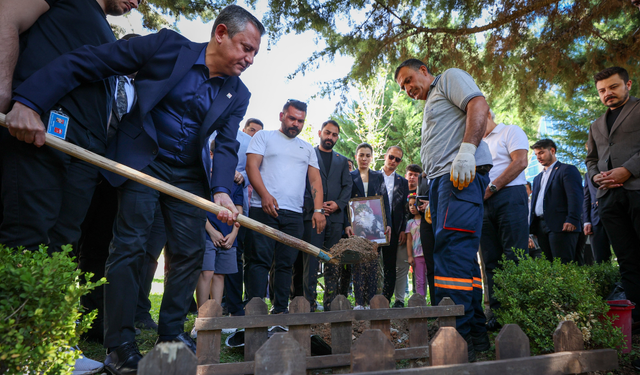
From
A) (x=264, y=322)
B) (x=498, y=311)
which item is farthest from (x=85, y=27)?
(x=498, y=311)

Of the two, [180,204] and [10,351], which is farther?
[180,204]

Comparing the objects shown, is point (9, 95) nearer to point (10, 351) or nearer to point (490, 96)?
point (10, 351)

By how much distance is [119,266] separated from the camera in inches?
95.6

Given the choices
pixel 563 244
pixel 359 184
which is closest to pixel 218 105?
pixel 359 184

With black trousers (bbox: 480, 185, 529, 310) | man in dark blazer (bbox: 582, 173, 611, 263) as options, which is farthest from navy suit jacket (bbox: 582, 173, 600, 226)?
black trousers (bbox: 480, 185, 529, 310)

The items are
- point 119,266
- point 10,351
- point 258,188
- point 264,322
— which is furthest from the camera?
point 258,188

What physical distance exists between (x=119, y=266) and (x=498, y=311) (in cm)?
258

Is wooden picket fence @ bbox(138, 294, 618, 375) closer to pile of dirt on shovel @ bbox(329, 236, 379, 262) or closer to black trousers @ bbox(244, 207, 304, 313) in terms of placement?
pile of dirt on shovel @ bbox(329, 236, 379, 262)

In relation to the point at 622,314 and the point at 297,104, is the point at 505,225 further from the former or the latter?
the point at 297,104

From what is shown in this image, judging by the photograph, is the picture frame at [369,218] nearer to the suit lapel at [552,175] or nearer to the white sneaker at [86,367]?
the suit lapel at [552,175]

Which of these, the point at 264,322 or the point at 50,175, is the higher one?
the point at 50,175

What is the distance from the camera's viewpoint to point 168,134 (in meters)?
2.82

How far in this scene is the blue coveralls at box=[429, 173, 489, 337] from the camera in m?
2.97

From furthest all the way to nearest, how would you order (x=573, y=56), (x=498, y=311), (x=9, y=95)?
(x=573, y=56), (x=498, y=311), (x=9, y=95)
